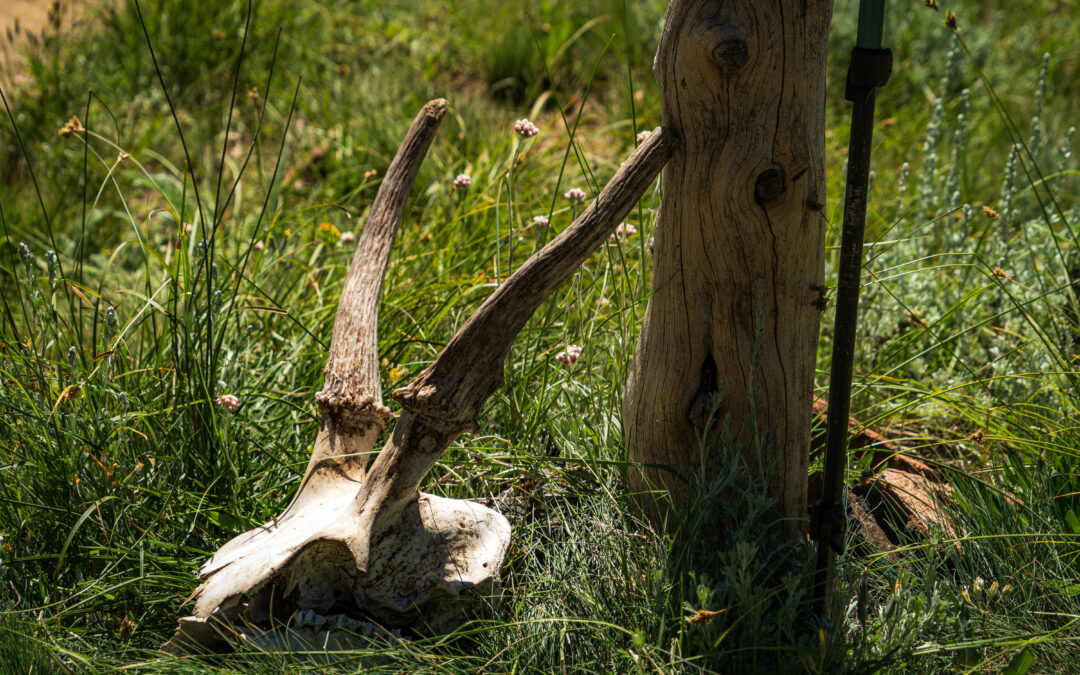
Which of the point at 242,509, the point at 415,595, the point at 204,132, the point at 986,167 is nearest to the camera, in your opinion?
the point at 415,595

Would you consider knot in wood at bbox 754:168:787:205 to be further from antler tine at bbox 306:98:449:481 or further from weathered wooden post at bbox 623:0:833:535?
antler tine at bbox 306:98:449:481

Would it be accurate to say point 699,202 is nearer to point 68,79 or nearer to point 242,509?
point 242,509

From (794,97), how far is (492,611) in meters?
1.39

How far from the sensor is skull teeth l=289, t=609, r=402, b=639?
6.67ft

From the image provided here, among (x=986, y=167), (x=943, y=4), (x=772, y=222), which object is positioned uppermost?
(x=943, y=4)

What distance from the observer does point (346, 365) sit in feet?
7.54

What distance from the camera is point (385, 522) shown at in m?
2.06

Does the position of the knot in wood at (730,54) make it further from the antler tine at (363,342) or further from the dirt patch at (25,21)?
the dirt patch at (25,21)

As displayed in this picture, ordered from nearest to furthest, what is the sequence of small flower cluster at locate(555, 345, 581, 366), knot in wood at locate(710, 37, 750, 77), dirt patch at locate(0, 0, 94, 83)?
knot in wood at locate(710, 37, 750, 77), small flower cluster at locate(555, 345, 581, 366), dirt patch at locate(0, 0, 94, 83)

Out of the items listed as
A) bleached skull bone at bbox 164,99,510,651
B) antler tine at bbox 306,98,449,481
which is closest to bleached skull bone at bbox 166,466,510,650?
bleached skull bone at bbox 164,99,510,651

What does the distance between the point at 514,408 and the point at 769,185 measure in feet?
3.74

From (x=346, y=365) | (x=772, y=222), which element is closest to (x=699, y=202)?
(x=772, y=222)

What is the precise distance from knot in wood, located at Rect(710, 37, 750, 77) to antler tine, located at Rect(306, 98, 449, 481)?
92cm

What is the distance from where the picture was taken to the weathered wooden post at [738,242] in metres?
1.81
